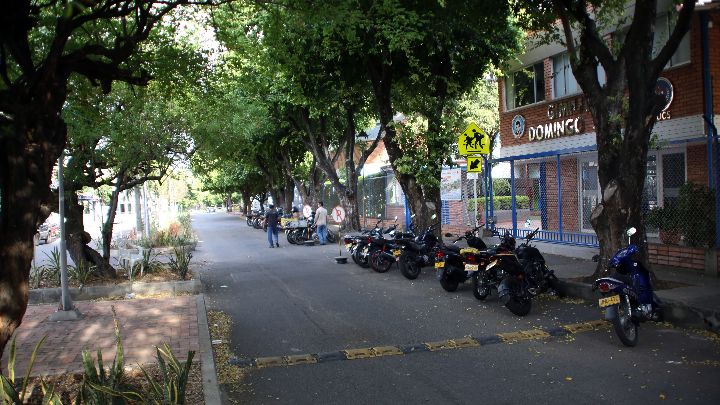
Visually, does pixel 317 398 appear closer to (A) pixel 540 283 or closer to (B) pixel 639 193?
(A) pixel 540 283

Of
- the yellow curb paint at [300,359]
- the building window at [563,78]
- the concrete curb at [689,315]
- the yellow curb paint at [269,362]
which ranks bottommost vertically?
the yellow curb paint at [300,359]

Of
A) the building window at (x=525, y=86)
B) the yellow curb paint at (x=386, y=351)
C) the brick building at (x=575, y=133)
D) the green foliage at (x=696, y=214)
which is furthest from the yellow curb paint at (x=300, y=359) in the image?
the building window at (x=525, y=86)

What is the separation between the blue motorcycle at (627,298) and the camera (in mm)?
7012

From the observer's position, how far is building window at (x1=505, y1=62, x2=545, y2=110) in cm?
1720

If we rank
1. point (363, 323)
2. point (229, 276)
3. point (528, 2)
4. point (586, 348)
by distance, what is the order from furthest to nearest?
1. point (229, 276)
2. point (528, 2)
3. point (363, 323)
4. point (586, 348)

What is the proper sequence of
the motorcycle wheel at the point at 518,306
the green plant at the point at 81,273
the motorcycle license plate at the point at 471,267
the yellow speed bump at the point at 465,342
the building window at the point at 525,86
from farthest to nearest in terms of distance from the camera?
the building window at the point at 525,86 → the green plant at the point at 81,273 → the motorcycle license plate at the point at 471,267 → the motorcycle wheel at the point at 518,306 → the yellow speed bump at the point at 465,342

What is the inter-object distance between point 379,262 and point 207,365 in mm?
8395

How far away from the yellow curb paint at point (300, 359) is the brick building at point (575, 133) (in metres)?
6.97

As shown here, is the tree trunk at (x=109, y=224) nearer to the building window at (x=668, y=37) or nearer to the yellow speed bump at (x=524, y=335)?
the yellow speed bump at (x=524, y=335)

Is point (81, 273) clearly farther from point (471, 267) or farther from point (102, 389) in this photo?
point (102, 389)

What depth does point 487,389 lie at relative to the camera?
18.9 feet

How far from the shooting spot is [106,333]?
815 centimetres

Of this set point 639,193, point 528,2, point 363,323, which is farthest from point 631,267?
point 528,2

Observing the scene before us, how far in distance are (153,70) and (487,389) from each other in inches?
288
